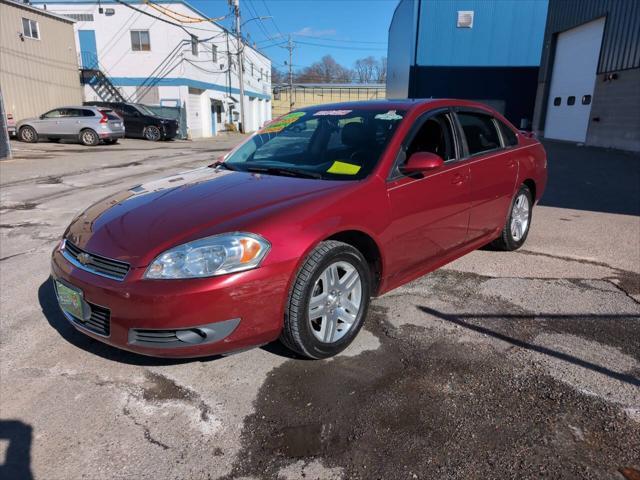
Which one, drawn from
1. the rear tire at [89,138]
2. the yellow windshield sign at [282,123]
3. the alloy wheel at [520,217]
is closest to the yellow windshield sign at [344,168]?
the yellow windshield sign at [282,123]

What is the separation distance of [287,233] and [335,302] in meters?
0.61

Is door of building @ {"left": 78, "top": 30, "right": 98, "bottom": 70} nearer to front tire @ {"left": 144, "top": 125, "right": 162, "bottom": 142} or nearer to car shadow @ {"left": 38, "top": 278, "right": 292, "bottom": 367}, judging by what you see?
front tire @ {"left": 144, "top": 125, "right": 162, "bottom": 142}

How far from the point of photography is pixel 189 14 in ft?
101

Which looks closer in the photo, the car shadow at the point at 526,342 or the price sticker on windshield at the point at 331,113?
the car shadow at the point at 526,342

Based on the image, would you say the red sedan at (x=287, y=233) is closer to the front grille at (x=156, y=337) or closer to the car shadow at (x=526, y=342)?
the front grille at (x=156, y=337)

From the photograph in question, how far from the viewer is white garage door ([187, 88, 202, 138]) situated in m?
32.2

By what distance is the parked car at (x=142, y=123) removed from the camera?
23562 mm

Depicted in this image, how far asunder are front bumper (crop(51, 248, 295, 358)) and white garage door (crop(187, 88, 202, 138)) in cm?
3144

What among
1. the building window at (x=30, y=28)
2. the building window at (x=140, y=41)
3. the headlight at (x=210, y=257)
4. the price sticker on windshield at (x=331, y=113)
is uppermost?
the building window at (x=140, y=41)

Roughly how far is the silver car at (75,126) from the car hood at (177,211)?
17965 millimetres

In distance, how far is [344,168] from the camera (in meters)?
3.27

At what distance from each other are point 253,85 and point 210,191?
50.7 m

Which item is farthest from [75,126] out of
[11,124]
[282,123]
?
[282,123]

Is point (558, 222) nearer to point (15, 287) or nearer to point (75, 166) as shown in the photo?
point (15, 287)
